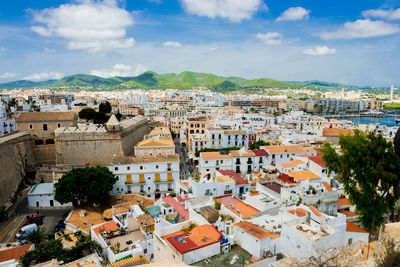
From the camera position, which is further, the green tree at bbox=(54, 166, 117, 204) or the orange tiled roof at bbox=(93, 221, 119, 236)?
the green tree at bbox=(54, 166, 117, 204)

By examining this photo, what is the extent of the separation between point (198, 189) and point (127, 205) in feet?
24.8

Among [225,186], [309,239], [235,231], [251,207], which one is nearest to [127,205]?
[225,186]

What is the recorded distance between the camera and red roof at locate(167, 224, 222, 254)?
36.4 ft

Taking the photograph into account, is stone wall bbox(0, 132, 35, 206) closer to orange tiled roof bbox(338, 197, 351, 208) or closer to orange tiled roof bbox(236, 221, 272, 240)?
orange tiled roof bbox(236, 221, 272, 240)

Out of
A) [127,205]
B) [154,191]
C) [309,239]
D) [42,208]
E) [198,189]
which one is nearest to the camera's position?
[309,239]

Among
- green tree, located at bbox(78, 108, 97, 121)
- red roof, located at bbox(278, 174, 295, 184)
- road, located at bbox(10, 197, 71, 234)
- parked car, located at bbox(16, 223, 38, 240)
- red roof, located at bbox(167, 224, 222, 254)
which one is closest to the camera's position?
red roof, located at bbox(167, 224, 222, 254)

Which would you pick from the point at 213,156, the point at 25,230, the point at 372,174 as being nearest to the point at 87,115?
the point at 213,156

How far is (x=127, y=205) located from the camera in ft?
78.4

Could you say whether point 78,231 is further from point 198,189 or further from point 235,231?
point 235,231

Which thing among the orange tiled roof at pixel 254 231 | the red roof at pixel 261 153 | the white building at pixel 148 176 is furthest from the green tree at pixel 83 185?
the red roof at pixel 261 153

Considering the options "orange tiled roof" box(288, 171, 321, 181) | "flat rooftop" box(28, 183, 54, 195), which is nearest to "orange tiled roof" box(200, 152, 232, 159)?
"orange tiled roof" box(288, 171, 321, 181)

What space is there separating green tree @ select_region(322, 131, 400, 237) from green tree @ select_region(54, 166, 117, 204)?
1881 centimetres

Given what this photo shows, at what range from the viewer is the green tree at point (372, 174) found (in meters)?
13.2

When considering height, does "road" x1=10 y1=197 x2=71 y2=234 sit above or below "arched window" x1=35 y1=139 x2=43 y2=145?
below
